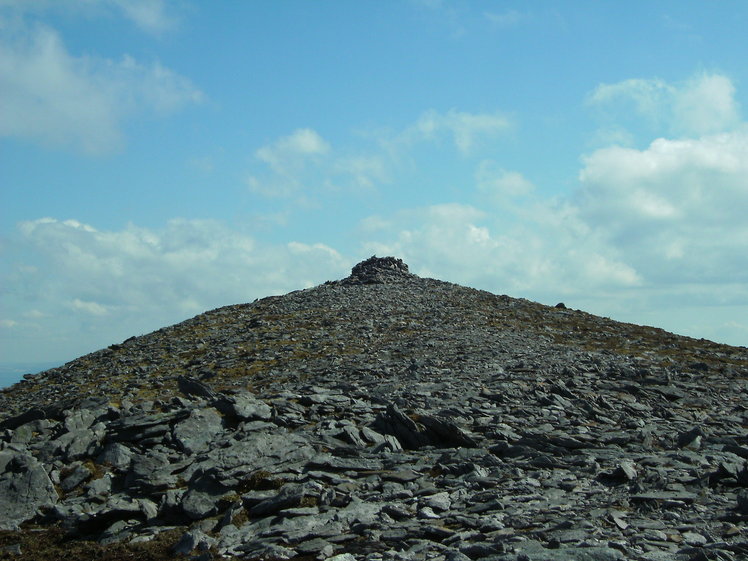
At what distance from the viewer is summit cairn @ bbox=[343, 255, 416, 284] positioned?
81.0 m

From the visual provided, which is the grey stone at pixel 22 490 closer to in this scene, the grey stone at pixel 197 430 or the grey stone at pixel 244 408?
the grey stone at pixel 197 430

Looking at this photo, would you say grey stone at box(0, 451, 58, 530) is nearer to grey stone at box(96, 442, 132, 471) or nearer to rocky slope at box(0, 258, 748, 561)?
rocky slope at box(0, 258, 748, 561)

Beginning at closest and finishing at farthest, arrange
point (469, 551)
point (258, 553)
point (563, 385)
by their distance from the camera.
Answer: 1. point (469, 551)
2. point (258, 553)
3. point (563, 385)

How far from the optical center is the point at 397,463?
20.2 m

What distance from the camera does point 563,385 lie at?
32.1 m

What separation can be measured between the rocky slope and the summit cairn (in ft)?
128

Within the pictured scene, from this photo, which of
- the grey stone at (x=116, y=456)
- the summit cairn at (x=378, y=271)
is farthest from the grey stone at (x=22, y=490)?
the summit cairn at (x=378, y=271)

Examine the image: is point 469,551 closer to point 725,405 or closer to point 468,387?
point 468,387

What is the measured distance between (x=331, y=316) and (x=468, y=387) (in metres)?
29.1

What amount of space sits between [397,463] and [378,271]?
64.2 metres

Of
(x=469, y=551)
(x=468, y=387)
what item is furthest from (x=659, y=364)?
(x=469, y=551)

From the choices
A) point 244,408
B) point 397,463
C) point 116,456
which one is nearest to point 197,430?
point 244,408

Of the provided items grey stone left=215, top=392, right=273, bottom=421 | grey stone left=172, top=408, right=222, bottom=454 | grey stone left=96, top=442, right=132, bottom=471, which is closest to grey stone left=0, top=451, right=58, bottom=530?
grey stone left=96, top=442, right=132, bottom=471

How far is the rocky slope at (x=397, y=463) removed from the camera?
14.3m
